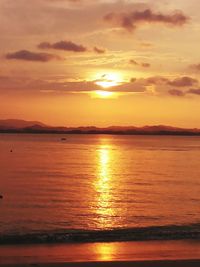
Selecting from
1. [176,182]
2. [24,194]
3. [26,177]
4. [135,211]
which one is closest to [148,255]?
[135,211]

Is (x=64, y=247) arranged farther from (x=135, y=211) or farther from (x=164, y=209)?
(x=164, y=209)

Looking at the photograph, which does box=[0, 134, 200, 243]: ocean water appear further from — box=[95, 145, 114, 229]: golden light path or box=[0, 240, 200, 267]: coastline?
box=[0, 240, 200, 267]: coastline

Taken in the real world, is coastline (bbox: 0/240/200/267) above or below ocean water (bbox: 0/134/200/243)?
above

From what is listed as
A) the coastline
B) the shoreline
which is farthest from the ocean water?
the shoreline

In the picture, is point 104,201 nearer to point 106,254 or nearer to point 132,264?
point 106,254

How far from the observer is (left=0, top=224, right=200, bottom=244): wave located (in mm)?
17295

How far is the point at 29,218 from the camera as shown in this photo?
23859 mm

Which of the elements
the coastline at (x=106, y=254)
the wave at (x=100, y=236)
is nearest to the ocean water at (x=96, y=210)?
the wave at (x=100, y=236)

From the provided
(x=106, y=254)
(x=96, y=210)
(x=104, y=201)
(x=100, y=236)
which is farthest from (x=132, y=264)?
(x=104, y=201)

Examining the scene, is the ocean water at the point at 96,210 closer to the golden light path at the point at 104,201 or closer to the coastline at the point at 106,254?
the golden light path at the point at 104,201

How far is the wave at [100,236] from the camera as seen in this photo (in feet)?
56.7

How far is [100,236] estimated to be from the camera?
18453 millimetres

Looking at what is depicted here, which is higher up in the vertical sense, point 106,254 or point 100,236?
point 106,254

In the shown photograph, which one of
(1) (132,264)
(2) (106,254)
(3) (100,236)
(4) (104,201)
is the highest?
(1) (132,264)
